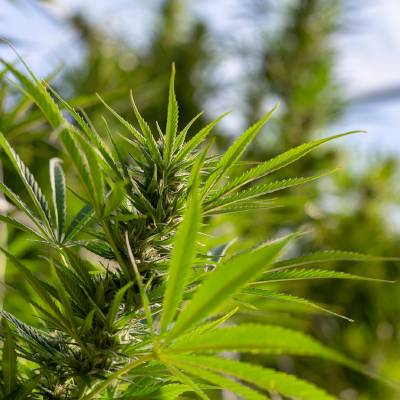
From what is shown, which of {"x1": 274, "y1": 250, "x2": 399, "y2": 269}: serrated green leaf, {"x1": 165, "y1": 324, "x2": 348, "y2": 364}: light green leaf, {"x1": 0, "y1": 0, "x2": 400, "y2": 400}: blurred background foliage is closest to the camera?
{"x1": 165, "y1": 324, "x2": 348, "y2": 364}: light green leaf

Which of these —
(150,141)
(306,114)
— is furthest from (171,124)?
(306,114)

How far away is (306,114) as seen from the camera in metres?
1.50

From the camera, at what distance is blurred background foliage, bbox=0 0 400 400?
1.33 meters

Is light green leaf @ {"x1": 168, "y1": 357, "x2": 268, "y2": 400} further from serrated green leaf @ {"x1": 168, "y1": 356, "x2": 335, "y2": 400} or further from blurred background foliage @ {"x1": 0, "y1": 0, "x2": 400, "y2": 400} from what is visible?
blurred background foliage @ {"x1": 0, "y1": 0, "x2": 400, "y2": 400}

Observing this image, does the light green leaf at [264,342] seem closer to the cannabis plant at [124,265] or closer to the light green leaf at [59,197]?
the cannabis plant at [124,265]

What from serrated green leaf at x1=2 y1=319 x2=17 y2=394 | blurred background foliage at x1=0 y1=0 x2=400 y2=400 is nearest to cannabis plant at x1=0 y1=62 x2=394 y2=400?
serrated green leaf at x1=2 y1=319 x2=17 y2=394

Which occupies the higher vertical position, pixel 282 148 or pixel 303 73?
pixel 303 73

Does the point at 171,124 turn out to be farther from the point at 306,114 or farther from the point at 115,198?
A: the point at 306,114

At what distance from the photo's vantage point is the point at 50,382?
32 centimetres

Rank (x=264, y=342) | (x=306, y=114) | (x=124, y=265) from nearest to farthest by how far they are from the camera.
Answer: (x=264, y=342) → (x=124, y=265) → (x=306, y=114)

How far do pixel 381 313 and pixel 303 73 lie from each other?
0.69 m

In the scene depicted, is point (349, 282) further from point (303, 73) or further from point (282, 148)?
point (303, 73)

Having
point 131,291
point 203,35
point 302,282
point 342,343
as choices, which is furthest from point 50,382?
point 203,35

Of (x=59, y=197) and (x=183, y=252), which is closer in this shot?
(x=183, y=252)
